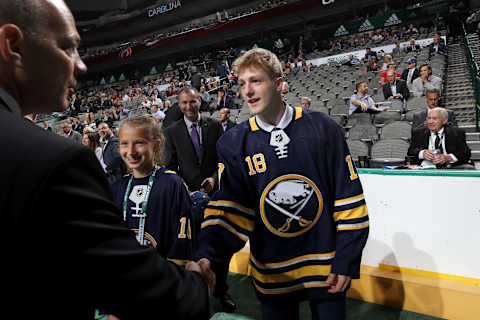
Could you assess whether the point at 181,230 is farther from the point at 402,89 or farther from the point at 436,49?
the point at 436,49

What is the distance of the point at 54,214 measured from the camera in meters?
0.50

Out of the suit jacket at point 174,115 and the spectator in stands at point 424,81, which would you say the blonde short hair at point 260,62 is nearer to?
the suit jacket at point 174,115

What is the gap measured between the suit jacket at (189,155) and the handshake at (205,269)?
4.99 ft

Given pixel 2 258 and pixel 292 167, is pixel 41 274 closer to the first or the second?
pixel 2 258

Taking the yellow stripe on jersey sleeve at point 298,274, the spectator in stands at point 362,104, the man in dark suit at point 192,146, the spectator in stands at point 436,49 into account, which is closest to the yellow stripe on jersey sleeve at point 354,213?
the yellow stripe on jersey sleeve at point 298,274

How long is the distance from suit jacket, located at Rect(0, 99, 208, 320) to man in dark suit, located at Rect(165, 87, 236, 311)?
6.51ft

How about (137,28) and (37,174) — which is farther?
(137,28)

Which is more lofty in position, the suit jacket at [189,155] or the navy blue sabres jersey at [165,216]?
the suit jacket at [189,155]

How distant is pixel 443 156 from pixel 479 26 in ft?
36.9

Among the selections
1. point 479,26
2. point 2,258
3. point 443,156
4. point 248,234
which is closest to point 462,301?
point 248,234

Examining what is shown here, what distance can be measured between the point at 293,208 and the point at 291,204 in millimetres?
18

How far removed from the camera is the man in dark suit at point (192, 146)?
2.64 metres

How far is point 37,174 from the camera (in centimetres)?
48

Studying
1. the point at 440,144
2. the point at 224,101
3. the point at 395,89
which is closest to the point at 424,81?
the point at 395,89
